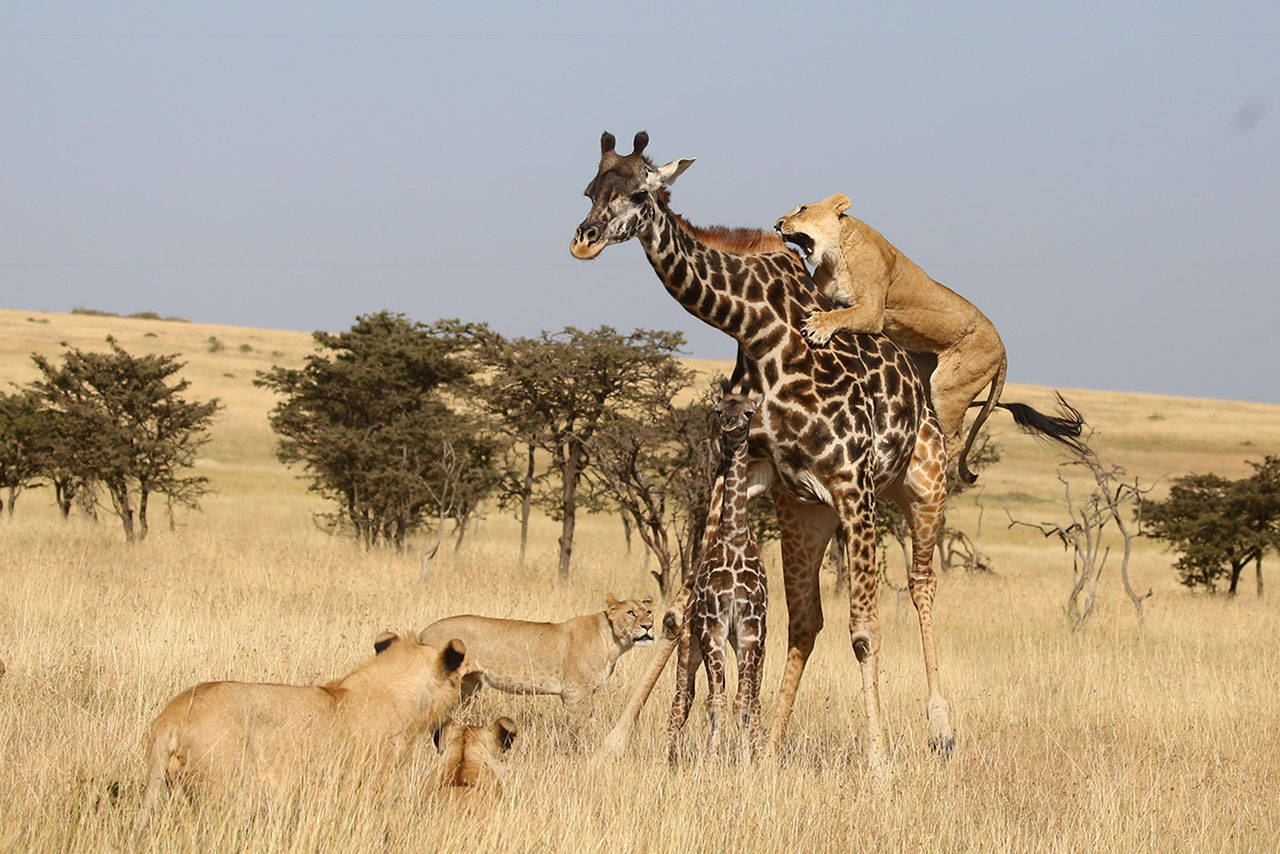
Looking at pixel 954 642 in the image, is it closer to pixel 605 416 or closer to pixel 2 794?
pixel 605 416

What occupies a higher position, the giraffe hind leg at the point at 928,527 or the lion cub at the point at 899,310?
the lion cub at the point at 899,310

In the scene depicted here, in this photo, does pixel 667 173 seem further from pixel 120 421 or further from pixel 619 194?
pixel 120 421

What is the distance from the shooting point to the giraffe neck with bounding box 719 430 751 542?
671 cm

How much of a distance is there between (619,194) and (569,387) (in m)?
13.9

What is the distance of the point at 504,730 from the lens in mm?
5527

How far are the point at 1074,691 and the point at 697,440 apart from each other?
8263mm

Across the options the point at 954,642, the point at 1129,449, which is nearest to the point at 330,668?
the point at 954,642

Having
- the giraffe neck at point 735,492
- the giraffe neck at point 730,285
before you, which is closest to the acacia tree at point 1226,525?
the giraffe neck at point 730,285

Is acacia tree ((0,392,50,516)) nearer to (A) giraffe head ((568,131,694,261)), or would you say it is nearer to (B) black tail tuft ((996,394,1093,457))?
(B) black tail tuft ((996,394,1093,457))

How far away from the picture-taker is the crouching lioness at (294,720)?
4.61 meters

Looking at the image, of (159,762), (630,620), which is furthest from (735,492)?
(159,762)

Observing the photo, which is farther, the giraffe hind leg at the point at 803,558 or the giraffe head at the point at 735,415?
the giraffe hind leg at the point at 803,558

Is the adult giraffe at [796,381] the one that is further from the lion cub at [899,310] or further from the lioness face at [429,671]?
the lioness face at [429,671]

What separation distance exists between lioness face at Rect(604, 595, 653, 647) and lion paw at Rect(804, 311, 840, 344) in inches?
130
